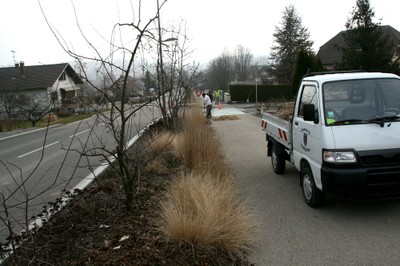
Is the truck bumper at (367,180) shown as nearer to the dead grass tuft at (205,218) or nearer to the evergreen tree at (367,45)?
the dead grass tuft at (205,218)

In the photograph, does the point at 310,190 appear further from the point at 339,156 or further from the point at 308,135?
the point at 339,156

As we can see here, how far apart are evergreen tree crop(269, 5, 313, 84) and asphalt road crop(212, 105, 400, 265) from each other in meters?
48.6

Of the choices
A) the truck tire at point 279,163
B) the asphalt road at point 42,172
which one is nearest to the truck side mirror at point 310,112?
the truck tire at point 279,163

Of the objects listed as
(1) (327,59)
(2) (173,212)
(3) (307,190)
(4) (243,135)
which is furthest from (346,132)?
(1) (327,59)

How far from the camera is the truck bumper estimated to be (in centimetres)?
476

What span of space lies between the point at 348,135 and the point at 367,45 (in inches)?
878

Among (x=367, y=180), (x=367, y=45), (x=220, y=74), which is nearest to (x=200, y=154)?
(x=367, y=180)

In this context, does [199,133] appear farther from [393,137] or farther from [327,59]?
[327,59]

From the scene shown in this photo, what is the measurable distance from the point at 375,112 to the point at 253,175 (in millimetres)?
3265

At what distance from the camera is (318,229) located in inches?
190

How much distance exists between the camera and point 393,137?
16.1 feet

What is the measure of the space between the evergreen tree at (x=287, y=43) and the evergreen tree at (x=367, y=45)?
1106 inches

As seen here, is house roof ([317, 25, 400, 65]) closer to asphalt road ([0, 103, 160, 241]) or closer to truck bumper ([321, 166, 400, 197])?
asphalt road ([0, 103, 160, 241])

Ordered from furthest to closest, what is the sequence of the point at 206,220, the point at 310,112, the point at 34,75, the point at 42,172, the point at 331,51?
the point at 331,51, the point at 34,75, the point at 42,172, the point at 310,112, the point at 206,220
